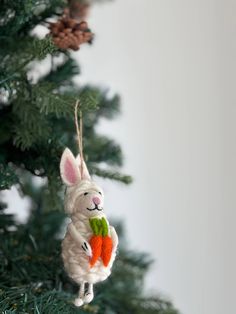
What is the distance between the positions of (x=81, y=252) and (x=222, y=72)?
2.03ft

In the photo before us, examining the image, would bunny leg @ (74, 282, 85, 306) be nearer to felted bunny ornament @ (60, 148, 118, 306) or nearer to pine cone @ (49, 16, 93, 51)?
felted bunny ornament @ (60, 148, 118, 306)

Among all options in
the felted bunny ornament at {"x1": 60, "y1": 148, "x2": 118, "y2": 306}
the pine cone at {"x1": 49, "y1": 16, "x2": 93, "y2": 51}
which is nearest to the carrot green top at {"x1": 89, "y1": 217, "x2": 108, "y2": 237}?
the felted bunny ornament at {"x1": 60, "y1": 148, "x2": 118, "y2": 306}

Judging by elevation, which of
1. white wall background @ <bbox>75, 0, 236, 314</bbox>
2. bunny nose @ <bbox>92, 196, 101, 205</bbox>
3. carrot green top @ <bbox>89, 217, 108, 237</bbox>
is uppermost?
white wall background @ <bbox>75, 0, 236, 314</bbox>

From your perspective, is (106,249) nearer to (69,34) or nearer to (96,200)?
(96,200)

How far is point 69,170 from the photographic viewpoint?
415mm

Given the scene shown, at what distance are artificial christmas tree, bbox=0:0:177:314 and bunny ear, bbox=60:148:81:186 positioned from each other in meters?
0.04

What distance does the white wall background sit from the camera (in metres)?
0.92

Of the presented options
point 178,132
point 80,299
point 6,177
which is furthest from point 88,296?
point 178,132

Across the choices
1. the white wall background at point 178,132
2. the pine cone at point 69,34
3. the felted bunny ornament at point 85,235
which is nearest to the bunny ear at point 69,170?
the felted bunny ornament at point 85,235

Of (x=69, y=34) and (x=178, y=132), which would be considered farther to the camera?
(x=178, y=132)

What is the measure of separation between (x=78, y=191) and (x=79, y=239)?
0.13 feet

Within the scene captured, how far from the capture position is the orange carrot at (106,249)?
1.24 ft

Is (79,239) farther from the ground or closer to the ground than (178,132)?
closer to the ground

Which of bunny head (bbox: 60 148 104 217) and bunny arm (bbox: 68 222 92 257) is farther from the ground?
bunny head (bbox: 60 148 104 217)
